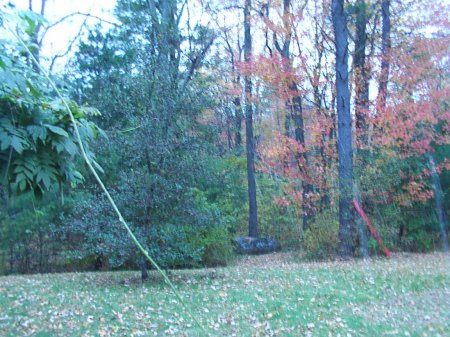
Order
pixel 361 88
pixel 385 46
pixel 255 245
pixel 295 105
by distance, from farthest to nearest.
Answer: pixel 295 105 → pixel 255 245 → pixel 361 88 → pixel 385 46

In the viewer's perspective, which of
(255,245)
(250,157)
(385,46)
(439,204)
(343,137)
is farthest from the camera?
(250,157)

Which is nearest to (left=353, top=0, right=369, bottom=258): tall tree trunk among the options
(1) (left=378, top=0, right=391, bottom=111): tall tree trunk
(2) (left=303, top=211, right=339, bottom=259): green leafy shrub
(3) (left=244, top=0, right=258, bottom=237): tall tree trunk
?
(1) (left=378, top=0, right=391, bottom=111): tall tree trunk

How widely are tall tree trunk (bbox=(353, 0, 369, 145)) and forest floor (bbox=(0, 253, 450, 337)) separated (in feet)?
26.8

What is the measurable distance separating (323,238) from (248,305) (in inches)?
363

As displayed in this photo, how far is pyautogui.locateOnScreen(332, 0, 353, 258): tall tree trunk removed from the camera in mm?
17359

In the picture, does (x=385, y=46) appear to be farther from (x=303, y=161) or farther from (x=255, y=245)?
(x=255, y=245)

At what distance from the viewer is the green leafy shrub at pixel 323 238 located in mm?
17781

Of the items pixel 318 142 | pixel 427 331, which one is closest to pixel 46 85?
pixel 427 331

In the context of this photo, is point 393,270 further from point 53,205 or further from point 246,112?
point 246,112

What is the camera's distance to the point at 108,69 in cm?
1977

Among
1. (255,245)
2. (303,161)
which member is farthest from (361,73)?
(255,245)

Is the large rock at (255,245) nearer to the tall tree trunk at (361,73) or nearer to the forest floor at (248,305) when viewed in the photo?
the tall tree trunk at (361,73)

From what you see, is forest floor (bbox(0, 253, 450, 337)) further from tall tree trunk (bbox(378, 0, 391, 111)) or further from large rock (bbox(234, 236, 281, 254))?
large rock (bbox(234, 236, 281, 254))

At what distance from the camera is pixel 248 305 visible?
909cm
